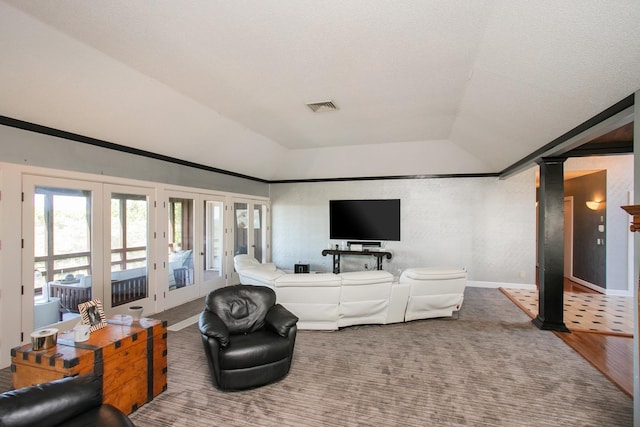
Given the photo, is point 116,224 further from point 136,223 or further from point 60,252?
point 60,252

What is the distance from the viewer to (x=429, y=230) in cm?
779

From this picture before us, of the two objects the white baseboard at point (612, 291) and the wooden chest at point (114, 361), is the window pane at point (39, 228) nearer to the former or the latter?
the wooden chest at point (114, 361)

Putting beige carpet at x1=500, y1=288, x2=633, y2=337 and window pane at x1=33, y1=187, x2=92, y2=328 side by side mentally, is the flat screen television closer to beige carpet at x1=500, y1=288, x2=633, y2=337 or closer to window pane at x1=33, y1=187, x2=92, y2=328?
beige carpet at x1=500, y1=288, x2=633, y2=337

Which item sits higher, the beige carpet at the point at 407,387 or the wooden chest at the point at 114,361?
the wooden chest at the point at 114,361

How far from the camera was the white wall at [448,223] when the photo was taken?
7227mm

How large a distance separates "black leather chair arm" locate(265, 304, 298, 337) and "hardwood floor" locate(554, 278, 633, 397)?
10.5 feet

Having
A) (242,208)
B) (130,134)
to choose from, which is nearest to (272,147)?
(242,208)

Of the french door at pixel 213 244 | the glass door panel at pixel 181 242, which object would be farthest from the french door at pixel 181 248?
the french door at pixel 213 244

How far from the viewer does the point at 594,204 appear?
6906 mm

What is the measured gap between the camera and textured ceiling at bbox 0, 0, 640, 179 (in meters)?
2.34

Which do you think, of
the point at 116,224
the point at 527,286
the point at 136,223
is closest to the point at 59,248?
the point at 116,224

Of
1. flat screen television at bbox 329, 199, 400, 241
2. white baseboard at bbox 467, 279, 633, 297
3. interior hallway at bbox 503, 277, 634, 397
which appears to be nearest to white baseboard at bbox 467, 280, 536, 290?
white baseboard at bbox 467, 279, 633, 297

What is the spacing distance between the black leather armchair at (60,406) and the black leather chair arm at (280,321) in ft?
4.96

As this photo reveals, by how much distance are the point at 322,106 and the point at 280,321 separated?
3.14 m
